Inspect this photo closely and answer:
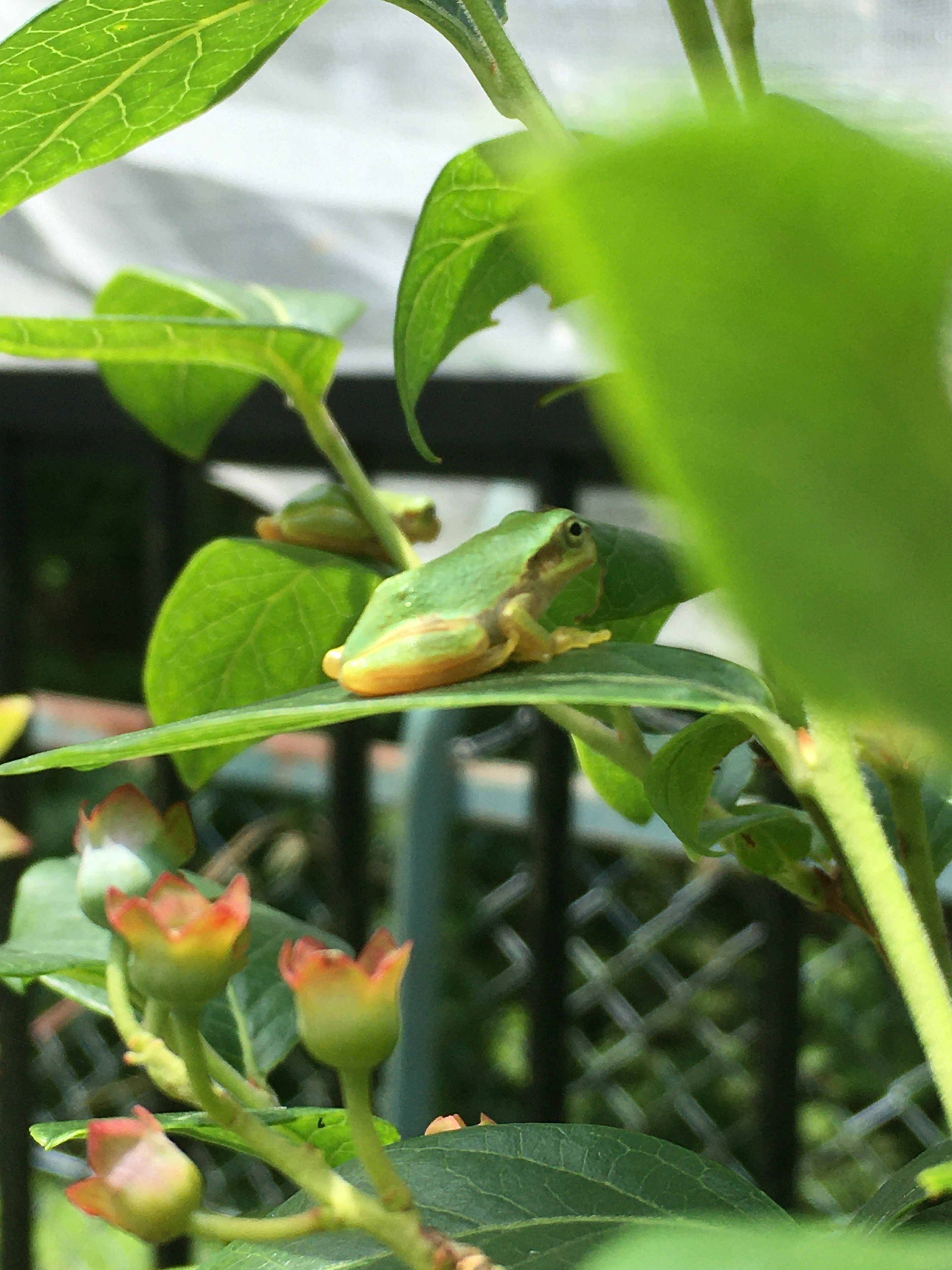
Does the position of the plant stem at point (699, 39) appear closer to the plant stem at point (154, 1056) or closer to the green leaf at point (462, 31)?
the green leaf at point (462, 31)

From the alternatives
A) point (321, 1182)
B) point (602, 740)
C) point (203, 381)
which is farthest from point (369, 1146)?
point (203, 381)

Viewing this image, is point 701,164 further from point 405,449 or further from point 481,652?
point 405,449

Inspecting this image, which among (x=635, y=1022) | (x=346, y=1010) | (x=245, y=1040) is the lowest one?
(x=635, y=1022)

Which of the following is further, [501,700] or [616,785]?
[616,785]


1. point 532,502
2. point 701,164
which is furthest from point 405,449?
point 701,164

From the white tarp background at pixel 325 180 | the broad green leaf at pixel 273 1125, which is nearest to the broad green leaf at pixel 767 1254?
the broad green leaf at pixel 273 1125

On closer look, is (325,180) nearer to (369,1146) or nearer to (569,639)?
(569,639)
